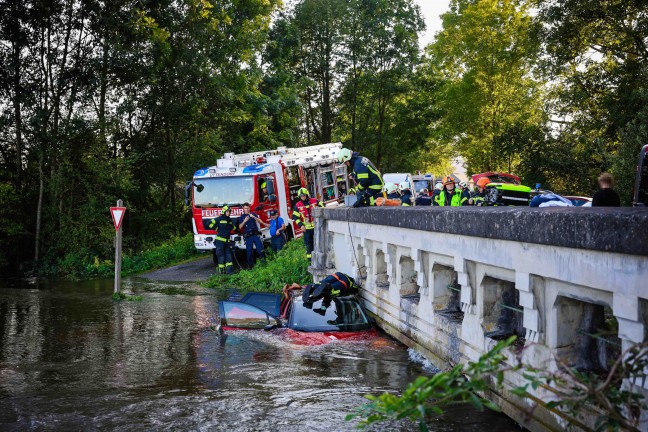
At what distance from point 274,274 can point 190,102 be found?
14826 mm

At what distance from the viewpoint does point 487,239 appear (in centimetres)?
696

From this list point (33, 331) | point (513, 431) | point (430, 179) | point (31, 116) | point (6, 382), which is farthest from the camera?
point (430, 179)

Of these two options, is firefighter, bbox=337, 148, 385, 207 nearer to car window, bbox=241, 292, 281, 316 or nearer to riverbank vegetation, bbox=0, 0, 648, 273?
car window, bbox=241, 292, 281, 316

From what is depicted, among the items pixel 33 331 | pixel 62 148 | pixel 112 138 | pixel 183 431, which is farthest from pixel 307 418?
pixel 112 138

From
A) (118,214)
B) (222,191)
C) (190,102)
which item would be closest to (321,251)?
(118,214)

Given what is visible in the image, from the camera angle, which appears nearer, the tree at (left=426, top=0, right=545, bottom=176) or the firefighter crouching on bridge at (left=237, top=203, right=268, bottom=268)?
the firefighter crouching on bridge at (left=237, top=203, right=268, bottom=268)

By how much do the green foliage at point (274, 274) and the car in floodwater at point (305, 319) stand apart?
5.95 meters

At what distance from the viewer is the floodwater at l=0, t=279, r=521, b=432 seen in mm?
7414

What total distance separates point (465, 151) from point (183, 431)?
37761 millimetres

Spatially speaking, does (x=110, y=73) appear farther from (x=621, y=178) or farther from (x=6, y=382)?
(x=6, y=382)

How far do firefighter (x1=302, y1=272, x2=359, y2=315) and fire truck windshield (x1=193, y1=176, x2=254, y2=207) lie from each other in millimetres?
9955

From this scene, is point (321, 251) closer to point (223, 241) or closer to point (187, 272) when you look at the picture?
point (223, 241)

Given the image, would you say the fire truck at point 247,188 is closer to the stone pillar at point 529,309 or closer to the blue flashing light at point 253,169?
the blue flashing light at point 253,169

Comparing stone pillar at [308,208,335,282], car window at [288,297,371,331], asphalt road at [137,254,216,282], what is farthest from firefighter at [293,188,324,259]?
car window at [288,297,371,331]
